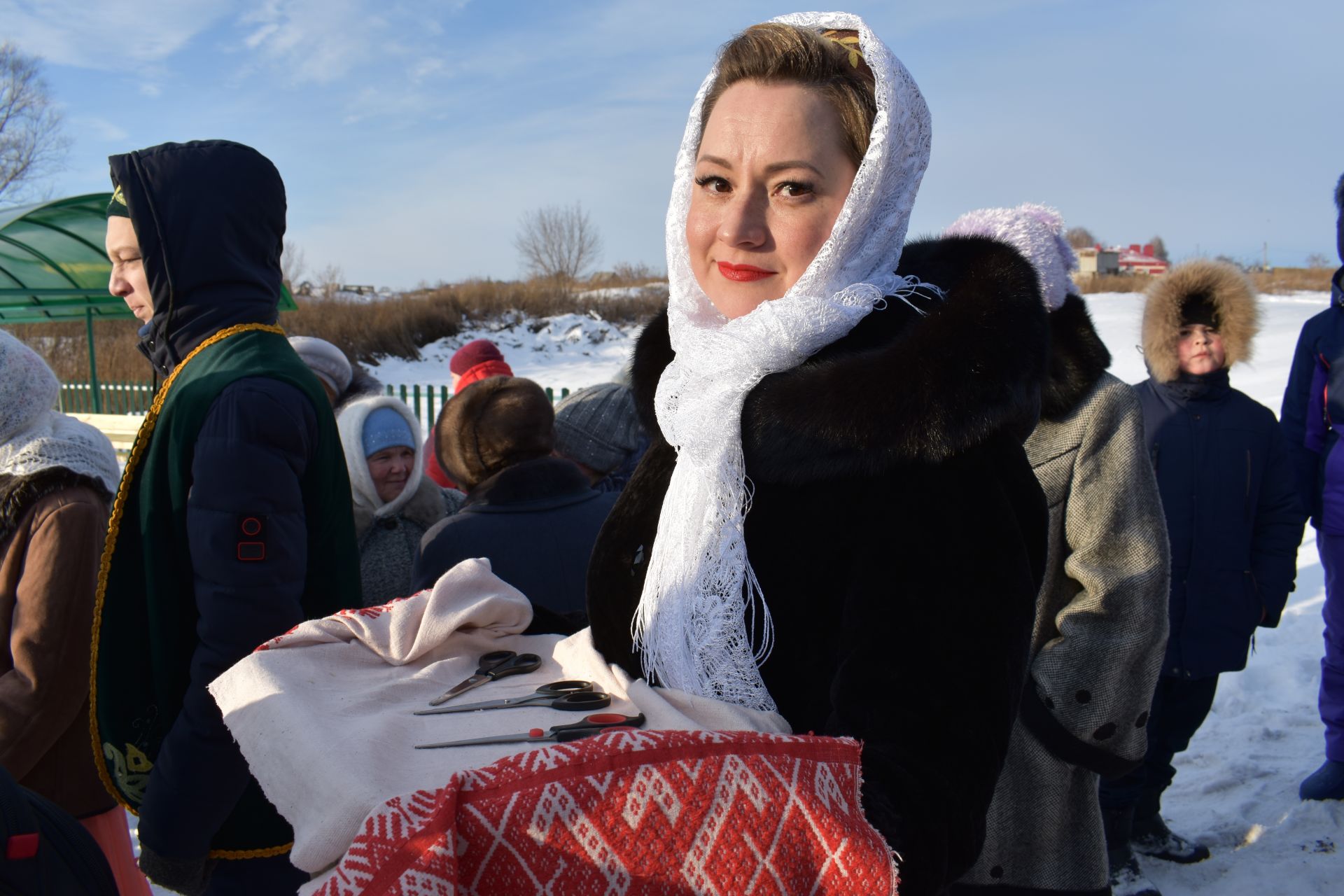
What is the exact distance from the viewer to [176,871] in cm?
197

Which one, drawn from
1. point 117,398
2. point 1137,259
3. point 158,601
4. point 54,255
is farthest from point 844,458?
point 1137,259

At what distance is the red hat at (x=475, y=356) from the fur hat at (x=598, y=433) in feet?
4.88

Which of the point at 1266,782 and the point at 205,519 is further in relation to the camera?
the point at 1266,782

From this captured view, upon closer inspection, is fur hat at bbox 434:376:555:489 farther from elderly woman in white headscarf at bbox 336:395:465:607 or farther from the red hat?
the red hat

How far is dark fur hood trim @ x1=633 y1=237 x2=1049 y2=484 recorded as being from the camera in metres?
1.15

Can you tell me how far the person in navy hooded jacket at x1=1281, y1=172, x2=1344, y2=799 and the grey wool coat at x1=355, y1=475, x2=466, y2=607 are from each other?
3935 mm

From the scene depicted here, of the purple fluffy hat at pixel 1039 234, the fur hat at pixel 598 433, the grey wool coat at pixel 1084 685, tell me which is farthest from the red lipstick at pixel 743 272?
the fur hat at pixel 598 433

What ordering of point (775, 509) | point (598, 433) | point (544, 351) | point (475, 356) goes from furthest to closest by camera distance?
point (544, 351)
point (475, 356)
point (598, 433)
point (775, 509)

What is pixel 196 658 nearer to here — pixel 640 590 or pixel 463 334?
pixel 640 590

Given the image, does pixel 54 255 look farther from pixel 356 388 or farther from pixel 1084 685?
pixel 1084 685

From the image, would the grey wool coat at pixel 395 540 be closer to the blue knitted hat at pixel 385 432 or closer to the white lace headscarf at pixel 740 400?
the blue knitted hat at pixel 385 432

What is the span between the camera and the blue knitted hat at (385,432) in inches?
140

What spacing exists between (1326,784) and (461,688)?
4.36m

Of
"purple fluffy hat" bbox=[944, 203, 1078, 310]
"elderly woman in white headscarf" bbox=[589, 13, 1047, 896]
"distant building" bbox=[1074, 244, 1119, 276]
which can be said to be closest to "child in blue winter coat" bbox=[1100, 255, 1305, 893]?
"purple fluffy hat" bbox=[944, 203, 1078, 310]
